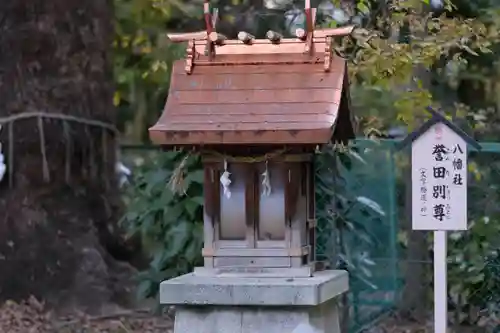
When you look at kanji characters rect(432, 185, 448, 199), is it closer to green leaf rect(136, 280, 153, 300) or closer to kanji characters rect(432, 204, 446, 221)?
kanji characters rect(432, 204, 446, 221)

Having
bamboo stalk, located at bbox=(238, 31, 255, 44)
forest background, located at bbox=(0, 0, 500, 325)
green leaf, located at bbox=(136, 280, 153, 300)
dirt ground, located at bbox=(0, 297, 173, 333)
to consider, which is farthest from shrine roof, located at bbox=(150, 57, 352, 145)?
dirt ground, located at bbox=(0, 297, 173, 333)

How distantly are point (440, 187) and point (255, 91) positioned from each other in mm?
1321

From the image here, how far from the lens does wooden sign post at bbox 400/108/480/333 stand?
239 inches

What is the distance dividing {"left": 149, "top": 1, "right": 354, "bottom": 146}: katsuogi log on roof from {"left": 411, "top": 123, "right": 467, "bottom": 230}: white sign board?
0.63 meters

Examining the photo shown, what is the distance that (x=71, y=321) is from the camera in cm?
884

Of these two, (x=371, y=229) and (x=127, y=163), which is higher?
(x=127, y=163)

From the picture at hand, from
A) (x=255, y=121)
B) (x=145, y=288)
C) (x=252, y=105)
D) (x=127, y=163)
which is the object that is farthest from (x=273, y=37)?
(x=127, y=163)

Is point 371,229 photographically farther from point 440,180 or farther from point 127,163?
point 127,163

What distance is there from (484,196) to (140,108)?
5744mm

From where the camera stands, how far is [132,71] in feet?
38.5

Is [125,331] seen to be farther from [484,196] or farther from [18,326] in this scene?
[484,196]

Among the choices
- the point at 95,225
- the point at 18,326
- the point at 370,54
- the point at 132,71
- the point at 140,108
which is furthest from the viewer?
the point at 140,108

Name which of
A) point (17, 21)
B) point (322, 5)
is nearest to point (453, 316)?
point (322, 5)

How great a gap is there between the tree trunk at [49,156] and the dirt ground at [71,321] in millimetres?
145
